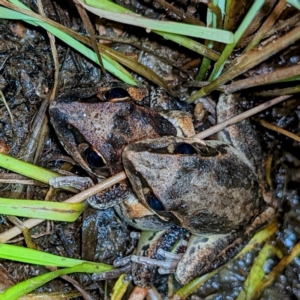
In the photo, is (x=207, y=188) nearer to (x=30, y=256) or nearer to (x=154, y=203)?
(x=154, y=203)

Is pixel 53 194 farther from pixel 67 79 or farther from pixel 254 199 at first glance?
pixel 254 199

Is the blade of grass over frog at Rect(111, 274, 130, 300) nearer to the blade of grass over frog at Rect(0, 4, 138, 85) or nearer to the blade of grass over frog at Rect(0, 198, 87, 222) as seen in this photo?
the blade of grass over frog at Rect(0, 198, 87, 222)

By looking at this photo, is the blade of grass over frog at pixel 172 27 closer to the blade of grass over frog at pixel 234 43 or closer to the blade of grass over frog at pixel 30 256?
the blade of grass over frog at pixel 234 43

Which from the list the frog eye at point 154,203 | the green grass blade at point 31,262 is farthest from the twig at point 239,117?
the green grass blade at point 31,262

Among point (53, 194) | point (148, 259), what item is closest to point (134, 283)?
point (148, 259)

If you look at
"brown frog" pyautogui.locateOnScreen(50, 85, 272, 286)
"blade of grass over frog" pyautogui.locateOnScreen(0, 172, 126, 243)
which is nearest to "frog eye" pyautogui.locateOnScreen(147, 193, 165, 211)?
"brown frog" pyautogui.locateOnScreen(50, 85, 272, 286)
